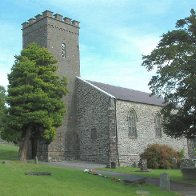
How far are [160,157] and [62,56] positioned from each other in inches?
623

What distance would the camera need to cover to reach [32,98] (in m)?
34.1

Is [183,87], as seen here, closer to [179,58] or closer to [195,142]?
[179,58]

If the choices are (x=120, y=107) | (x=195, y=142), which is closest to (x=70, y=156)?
(x=120, y=107)

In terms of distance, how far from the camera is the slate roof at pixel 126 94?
1695 inches

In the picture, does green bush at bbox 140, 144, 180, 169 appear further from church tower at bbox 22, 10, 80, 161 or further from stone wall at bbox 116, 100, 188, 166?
church tower at bbox 22, 10, 80, 161

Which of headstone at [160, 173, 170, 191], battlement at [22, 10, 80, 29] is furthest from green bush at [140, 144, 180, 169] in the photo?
headstone at [160, 173, 170, 191]

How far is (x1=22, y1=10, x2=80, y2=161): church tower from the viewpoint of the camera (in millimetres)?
41906

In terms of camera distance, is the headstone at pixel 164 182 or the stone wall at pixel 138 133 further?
the stone wall at pixel 138 133

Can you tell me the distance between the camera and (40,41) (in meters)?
43.9

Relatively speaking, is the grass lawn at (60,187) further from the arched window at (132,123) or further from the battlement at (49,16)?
the battlement at (49,16)

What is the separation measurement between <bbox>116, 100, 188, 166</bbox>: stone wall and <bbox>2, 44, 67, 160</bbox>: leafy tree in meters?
7.60

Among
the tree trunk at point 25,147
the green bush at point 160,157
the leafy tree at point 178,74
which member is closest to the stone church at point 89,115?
the green bush at point 160,157

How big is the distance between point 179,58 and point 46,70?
1586 centimetres

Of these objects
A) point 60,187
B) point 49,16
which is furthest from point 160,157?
point 60,187
